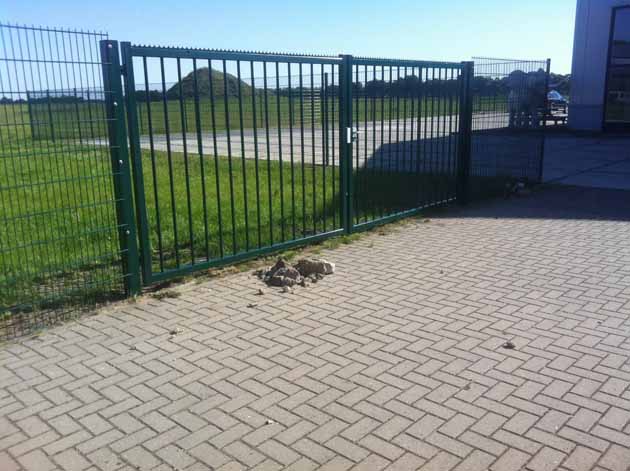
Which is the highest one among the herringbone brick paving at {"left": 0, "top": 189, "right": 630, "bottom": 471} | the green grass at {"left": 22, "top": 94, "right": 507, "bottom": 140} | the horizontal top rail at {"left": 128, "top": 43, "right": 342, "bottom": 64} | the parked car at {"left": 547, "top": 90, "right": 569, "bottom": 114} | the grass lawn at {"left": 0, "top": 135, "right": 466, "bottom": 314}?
the horizontal top rail at {"left": 128, "top": 43, "right": 342, "bottom": 64}

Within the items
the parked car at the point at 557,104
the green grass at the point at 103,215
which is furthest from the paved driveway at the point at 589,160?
the parked car at the point at 557,104

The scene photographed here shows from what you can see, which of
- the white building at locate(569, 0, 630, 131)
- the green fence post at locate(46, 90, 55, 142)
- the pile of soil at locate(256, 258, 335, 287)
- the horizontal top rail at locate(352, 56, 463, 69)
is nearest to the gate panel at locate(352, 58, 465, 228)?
the horizontal top rail at locate(352, 56, 463, 69)

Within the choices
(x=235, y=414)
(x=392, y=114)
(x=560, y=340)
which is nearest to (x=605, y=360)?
(x=560, y=340)

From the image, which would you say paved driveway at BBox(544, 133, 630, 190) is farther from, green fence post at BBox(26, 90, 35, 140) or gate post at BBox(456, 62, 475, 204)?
green fence post at BBox(26, 90, 35, 140)

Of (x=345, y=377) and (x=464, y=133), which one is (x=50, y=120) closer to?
(x=345, y=377)

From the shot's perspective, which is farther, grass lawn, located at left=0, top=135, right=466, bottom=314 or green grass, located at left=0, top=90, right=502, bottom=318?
grass lawn, located at left=0, top=135, right=466, bottom=314

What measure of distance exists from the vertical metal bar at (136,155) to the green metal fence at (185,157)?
0.01 metres

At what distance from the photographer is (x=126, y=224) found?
5.39 m

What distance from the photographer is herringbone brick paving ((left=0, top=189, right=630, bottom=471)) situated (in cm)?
319

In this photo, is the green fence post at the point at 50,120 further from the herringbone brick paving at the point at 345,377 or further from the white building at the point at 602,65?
the white building at the point at 602,65

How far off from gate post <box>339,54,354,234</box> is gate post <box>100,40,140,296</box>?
308 centimetres

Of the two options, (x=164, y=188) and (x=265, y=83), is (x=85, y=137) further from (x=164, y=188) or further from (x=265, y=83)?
(x=164, y=188)

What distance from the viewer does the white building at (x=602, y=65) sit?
23.4 m

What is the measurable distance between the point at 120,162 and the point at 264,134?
3.53 meters
